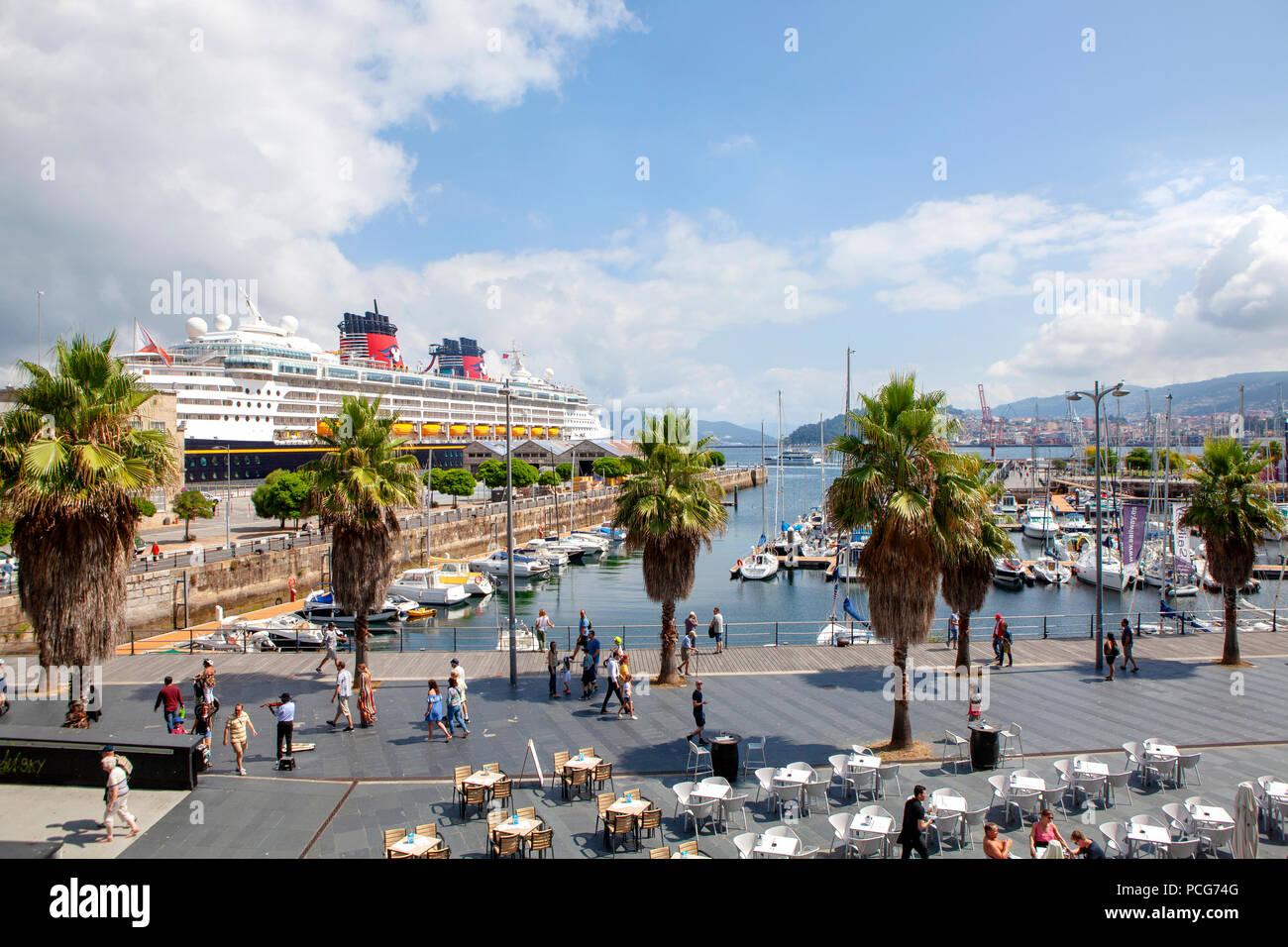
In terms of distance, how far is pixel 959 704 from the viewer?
14.0 meters

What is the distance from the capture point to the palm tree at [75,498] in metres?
10.4

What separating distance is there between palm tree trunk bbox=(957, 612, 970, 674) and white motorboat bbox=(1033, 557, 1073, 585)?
92.6ft

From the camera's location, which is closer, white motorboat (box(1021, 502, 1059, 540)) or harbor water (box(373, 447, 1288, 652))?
harbor water (box(373, 447, 1288, 652))

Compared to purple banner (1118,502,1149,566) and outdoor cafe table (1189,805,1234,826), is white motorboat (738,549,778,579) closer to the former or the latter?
purple banner (1118,502,1149,566)

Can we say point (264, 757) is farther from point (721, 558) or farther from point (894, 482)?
point (721, 558)

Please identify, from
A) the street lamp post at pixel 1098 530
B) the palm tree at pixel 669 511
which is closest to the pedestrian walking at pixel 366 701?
the palm tree at pixel 669 511

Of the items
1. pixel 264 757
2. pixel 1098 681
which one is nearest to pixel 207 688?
pixel 264 757

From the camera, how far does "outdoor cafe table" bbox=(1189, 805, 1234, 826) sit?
314 inches

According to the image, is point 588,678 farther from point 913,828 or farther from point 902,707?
point 913,828

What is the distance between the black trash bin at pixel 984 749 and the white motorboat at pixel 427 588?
90.4 feet

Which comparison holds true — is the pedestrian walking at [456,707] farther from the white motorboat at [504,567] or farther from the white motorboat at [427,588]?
the white motorboat at [504,567]

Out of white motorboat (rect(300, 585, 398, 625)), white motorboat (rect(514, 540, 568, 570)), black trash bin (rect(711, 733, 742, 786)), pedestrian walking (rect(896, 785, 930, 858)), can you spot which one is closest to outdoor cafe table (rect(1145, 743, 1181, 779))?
pedestrian walking (rect(896, 785, 930, 858))
